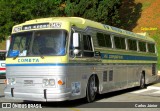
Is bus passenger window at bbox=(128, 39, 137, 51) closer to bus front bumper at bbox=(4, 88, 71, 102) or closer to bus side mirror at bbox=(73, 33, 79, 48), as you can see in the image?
bus side mirror at bbox=(73, 33, 79, 48)

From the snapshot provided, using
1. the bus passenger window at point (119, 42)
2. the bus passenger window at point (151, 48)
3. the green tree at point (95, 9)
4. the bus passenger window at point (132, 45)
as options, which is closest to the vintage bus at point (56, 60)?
the bus passenger window at point (119, 42)

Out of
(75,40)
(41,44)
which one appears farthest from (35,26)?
(75,40)

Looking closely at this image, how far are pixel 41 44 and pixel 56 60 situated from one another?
0.84m

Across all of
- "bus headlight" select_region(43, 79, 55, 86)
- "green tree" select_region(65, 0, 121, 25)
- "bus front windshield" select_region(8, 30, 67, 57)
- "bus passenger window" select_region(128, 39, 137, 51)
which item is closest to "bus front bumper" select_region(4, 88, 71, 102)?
"bus headlight" select_region(43, 79, 55, 86)

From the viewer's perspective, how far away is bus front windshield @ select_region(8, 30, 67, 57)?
11531mm

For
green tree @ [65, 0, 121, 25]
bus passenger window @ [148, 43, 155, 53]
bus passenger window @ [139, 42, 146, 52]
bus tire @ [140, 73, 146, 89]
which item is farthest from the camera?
green tree @ [65, 0, 121, 25]

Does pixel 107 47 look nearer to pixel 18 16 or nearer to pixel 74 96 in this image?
pixel 74 96

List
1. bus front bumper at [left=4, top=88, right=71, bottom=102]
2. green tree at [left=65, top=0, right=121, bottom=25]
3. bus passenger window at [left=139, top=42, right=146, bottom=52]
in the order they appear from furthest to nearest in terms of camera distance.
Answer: green tree at [left=65, top=0, right=121, bottom=25] → bus passenger window at [left=139, top=42, right=146, bottom=52] → bus front bumper at [left=4, top=88, right=71, bottom=102]

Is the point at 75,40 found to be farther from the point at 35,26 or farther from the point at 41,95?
the point at 41,95

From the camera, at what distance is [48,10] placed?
4144 centimetres

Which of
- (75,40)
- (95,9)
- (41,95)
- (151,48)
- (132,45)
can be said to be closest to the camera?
(41,95)

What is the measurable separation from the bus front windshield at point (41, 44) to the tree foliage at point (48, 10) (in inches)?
1080

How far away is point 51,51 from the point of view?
454 inches

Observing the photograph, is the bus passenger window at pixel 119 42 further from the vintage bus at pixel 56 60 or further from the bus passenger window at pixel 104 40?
the vintage bus at pixel 56 60
